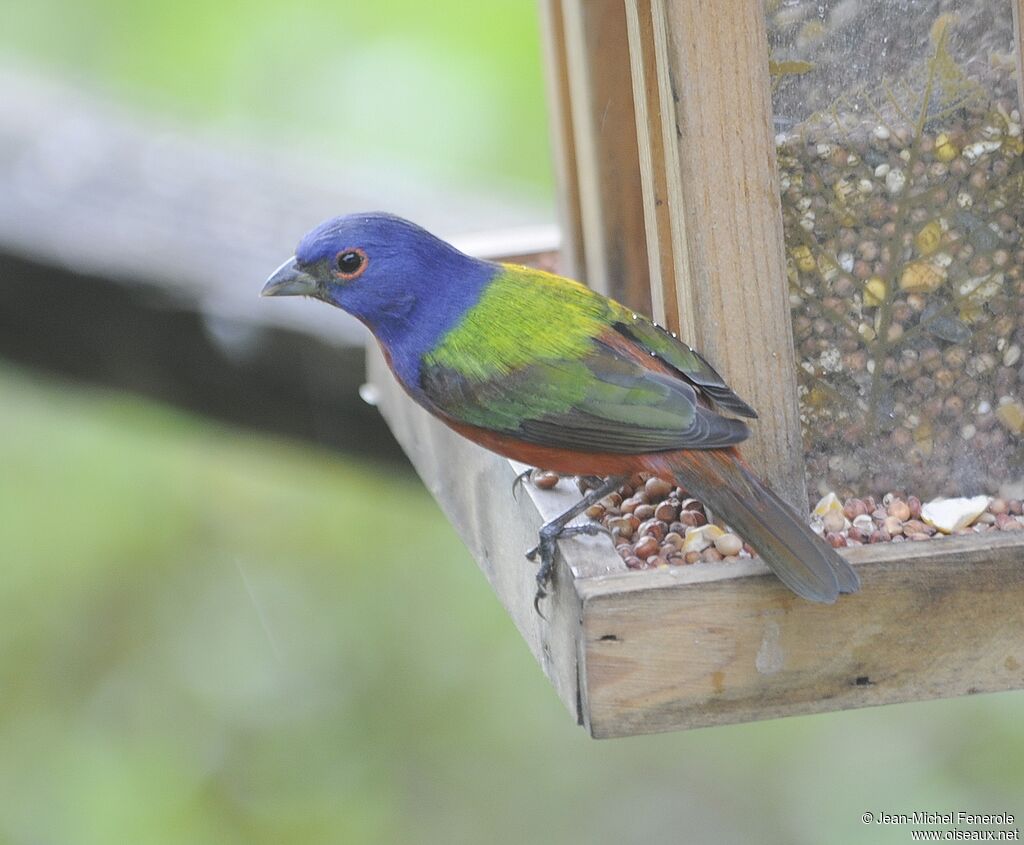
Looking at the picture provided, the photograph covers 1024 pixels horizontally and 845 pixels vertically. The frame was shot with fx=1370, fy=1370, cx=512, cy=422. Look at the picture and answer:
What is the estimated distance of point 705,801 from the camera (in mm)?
5906

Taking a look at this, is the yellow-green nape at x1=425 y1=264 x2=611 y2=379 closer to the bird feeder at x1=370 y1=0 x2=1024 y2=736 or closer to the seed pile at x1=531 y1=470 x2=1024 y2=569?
the bird feeder at x1=370 y1=0 x2=1024 y2=736

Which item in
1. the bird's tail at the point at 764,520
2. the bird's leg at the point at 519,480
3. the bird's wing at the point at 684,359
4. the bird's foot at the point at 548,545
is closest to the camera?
the bird's tail at the point at 764,520

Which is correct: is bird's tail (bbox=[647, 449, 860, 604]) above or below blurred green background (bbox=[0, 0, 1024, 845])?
above

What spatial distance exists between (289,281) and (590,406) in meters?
0.89

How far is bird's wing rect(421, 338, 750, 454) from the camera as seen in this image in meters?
2.68

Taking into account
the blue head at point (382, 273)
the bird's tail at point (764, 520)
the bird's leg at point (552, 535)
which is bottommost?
the bird's leg at point (552, 535)

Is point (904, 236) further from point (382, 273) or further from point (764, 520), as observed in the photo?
point (382, 273)

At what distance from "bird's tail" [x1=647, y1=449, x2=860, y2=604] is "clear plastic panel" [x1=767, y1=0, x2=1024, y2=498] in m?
0.34

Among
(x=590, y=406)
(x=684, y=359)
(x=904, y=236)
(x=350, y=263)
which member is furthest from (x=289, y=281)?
(x=904, y=236)

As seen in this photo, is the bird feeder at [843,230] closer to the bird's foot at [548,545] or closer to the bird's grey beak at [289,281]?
the bird's foot at [548,545]

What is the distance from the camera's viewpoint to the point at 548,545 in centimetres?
263

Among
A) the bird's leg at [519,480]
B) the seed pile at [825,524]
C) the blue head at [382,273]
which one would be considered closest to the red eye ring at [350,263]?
the blue head at [382,273]

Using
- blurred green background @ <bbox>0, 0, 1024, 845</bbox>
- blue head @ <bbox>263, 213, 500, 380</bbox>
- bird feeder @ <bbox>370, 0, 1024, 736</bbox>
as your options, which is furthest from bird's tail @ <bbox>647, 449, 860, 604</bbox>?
blurred green background @ <bbox>0, 0, 1024, 845</bbox>

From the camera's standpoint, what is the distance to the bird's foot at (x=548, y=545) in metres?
2.58
